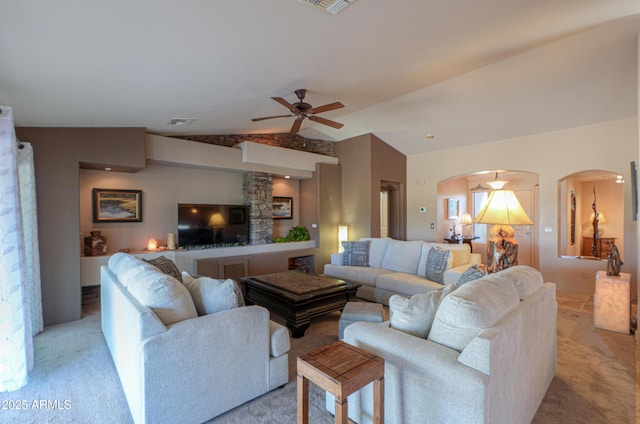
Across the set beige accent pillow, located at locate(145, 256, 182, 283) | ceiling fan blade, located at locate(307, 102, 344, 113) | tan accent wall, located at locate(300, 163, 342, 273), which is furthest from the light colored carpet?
tan accent wall, located at locate(300, 163, 342, 273)

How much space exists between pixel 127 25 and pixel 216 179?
446 cm

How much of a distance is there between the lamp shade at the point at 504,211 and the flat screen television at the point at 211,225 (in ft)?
14.8

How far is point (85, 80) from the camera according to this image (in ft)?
8.29

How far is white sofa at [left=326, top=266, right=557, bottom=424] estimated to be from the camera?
1.51 m

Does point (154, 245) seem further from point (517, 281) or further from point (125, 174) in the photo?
point (517, 281)

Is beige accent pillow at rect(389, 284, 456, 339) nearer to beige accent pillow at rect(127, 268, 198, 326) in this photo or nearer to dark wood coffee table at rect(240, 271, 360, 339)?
beige accent pillow at rect(127, 268, 198, 326)

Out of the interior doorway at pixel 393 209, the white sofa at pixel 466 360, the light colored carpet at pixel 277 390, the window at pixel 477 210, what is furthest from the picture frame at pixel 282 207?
the window at pixel 477 210

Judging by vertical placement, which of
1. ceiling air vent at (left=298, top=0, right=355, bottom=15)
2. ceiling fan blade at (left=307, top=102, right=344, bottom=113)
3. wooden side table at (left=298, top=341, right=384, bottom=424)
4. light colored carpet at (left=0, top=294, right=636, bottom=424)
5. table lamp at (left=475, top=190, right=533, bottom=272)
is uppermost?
ceiling air vent at (left=298, top=0, right=355, bottom=15)

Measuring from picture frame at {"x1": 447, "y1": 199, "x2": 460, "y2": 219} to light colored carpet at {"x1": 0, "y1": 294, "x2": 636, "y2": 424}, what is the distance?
4.97 m

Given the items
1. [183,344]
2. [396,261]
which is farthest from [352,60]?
[396,261]

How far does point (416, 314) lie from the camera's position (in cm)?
195

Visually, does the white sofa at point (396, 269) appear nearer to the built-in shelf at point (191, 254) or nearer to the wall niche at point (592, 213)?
the built-in shelf at point (191, 254)

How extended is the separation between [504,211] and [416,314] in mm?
1531

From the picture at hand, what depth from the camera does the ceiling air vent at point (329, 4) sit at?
6.31 feet
